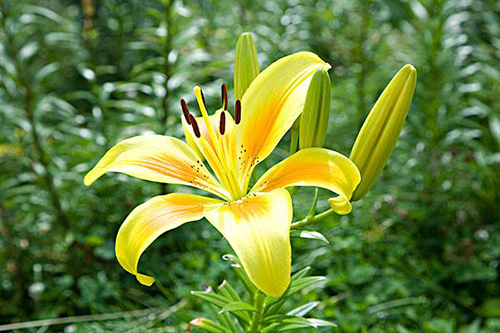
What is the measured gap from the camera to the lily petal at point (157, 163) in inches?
30.1

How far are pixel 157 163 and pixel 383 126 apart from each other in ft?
1.08

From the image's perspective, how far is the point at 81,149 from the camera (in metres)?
2.17

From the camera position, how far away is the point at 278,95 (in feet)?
2.62

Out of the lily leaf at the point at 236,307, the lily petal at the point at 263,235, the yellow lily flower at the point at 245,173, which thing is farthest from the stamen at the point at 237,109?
the lily leaf at the point at 236,307

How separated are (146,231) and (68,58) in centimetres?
239

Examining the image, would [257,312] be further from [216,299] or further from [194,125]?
[194,125]

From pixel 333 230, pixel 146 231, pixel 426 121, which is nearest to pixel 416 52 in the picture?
pixel 426 121

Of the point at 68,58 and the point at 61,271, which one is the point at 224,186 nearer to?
the point at 61,271

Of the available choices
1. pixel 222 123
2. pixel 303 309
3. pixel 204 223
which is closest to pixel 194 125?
pixel 222 123

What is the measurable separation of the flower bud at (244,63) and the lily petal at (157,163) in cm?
13

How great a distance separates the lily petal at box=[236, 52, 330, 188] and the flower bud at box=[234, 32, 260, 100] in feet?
0.10

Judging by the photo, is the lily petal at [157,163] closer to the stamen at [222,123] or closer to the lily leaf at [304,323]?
the stamen at [222,123]

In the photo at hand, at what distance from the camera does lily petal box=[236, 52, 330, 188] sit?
79 cm

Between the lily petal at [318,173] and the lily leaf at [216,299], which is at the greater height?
the lily petal at [318,173]
